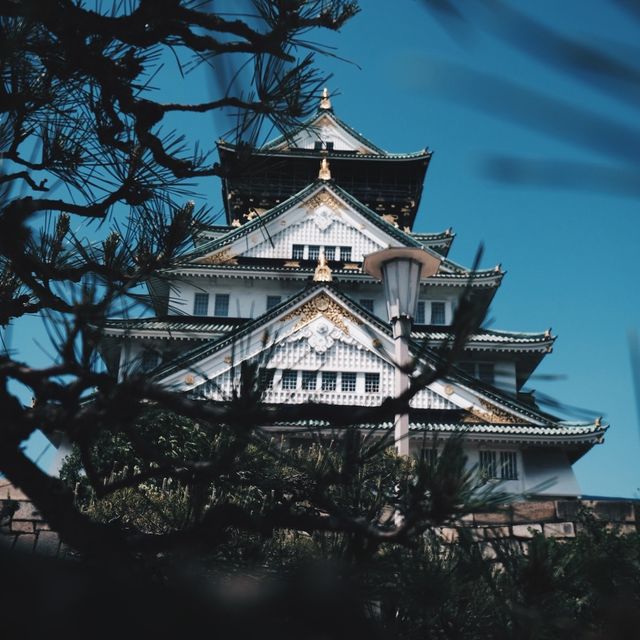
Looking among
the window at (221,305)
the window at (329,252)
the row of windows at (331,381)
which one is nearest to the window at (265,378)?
the row of windows at (331,381)

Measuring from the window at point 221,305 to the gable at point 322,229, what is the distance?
5.01 feet

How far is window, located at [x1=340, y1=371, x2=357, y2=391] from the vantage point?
15953 millimetres

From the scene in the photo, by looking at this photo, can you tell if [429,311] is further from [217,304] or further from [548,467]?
[217,304]

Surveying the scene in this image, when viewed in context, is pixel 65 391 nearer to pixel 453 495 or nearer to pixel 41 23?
pixel 453 495

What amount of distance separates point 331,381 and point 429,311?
198 inches

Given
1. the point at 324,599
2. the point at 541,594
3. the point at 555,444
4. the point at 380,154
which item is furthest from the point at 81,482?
the point at 380,154

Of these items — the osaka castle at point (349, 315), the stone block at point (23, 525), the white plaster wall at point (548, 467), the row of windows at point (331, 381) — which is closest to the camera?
the stone block at point (23, 525)

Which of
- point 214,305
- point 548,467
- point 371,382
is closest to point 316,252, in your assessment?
point 214,305

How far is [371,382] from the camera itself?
16047 mm

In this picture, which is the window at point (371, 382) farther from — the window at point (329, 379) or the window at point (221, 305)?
the window at point (221, 305)

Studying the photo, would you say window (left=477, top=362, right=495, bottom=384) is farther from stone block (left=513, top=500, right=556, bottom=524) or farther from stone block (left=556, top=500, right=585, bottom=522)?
stone block (left=556, top=500, right=585, bottom=522)

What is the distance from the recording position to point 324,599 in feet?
3.22

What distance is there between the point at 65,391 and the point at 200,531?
24.2 inches

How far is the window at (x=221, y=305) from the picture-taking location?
63.8ft
